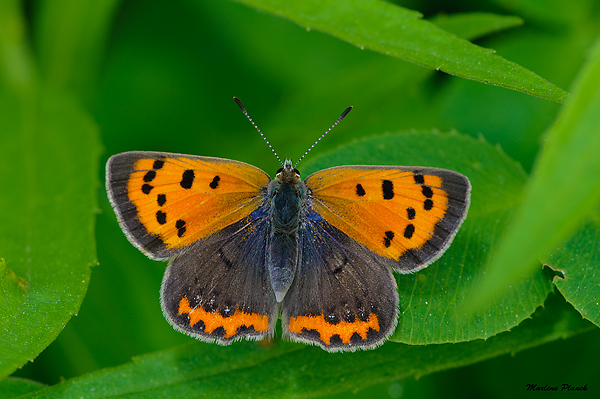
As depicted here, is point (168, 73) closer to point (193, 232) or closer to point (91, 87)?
point (91, 87)

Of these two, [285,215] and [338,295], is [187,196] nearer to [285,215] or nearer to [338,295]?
[285,215]

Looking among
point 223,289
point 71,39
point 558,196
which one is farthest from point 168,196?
point 71,39

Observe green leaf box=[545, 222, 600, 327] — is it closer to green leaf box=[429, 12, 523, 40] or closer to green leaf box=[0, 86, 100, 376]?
green leaf box=[429, 12, 523, 40]

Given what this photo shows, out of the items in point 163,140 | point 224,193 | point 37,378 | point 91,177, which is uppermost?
point 224,193

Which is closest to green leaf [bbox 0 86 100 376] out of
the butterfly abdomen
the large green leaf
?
the large green leaf

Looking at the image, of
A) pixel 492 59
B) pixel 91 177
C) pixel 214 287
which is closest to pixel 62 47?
pixel 91 177

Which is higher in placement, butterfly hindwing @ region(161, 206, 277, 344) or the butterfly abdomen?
the butterfly abdomen

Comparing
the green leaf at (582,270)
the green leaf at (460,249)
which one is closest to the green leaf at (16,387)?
the green leaf at (460,249)
